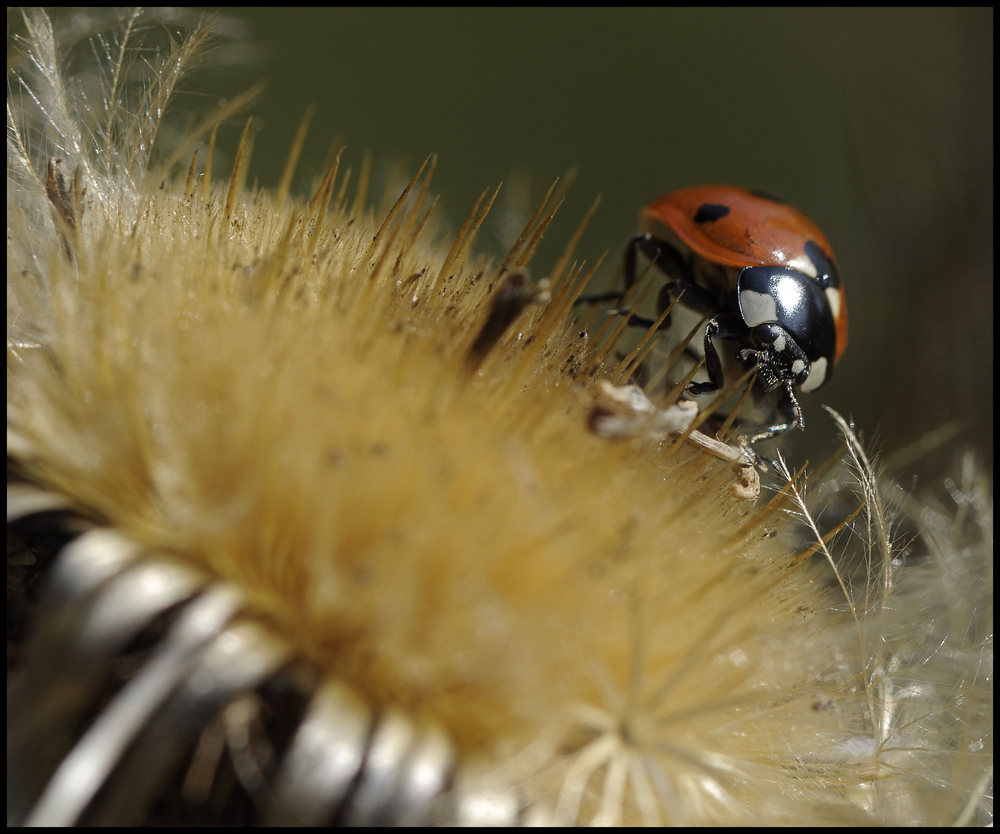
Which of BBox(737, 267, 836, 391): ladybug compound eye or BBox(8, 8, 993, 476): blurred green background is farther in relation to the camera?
BBox(8, 8, 993, 476): blurred green background

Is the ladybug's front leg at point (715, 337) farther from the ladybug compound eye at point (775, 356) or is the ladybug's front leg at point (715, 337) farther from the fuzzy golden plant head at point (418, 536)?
the fuzzy golden plant head at point (418, 536)

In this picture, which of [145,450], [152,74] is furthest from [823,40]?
[145,450]

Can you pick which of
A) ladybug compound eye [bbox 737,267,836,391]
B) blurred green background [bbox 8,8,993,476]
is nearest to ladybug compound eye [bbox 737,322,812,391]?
ladybug compound eye [bbox 737,267,836,391]

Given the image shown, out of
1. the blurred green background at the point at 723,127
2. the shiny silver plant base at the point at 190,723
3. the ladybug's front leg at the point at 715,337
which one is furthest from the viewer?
the blurred green background at the point at 723,127

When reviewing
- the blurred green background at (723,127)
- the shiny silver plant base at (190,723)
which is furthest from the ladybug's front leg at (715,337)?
the shiny silver plant base at (190,723)

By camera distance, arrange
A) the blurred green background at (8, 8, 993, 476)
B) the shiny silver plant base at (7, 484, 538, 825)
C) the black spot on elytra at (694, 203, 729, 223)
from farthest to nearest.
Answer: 1. the blurred green background at (8, 8, 993, 476)
2. the black spot on elytra at (694, 203, 729, 223)
3. the shiny silver plant base at (7, 484, 538, 825)

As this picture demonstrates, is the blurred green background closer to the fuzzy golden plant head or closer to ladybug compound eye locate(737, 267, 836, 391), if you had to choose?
ladybug compound eye locate(737, 267, 836, 391)

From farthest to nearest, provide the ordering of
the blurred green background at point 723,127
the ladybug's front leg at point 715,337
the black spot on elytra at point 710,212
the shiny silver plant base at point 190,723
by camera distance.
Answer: the blurred green background at point 723,127, the black spot on elytra at point 710,212, the ladybug's front leg at point 715,337, the shiny silver plant base at point 190,723
